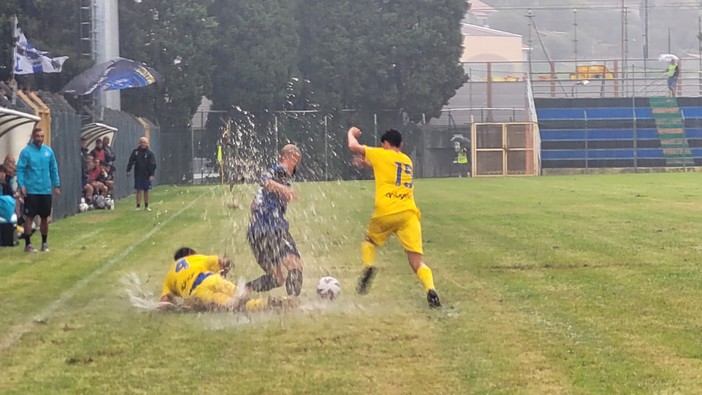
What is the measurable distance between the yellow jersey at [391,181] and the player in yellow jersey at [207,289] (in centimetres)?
133

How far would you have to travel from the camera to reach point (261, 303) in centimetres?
1126

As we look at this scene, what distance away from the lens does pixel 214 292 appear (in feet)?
36.9

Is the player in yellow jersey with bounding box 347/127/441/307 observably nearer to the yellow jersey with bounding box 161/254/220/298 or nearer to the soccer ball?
the soccer ball

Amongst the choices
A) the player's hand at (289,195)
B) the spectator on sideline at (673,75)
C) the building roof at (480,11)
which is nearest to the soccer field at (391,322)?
the player's hand at (289,195)

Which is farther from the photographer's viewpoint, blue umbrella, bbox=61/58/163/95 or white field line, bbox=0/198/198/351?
blue umbrella, bbox=61/58/163/95

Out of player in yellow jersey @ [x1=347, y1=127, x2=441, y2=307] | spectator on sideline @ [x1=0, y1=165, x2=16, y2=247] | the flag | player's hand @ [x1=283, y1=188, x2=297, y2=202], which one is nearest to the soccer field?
player in yellow jersey @ [x1=347, y1=127, x2=441, y2=307]

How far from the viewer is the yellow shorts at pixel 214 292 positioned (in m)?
11.2

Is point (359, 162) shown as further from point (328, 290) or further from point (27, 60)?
point (27, 60)

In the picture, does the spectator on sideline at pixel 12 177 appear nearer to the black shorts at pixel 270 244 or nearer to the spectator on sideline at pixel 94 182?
the black shorts at pixel 270 244

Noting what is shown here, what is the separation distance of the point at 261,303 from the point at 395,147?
6.62ft

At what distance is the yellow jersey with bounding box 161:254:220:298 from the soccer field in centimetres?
35

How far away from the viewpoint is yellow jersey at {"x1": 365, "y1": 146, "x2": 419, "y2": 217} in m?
11.6

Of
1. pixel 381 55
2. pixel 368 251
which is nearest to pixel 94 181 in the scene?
pixel 368 251

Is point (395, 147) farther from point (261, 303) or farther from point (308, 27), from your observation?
point (308, 27)
